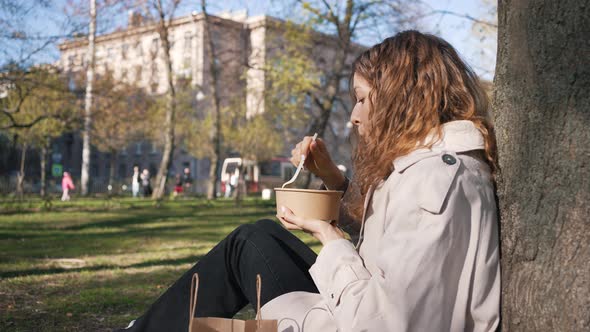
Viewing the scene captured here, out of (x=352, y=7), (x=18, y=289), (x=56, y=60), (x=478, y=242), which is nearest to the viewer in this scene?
(x=478, y=242)

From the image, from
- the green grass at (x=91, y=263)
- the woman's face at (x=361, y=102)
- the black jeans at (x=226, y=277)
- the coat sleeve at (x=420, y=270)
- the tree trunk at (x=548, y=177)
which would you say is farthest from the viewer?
the green grass at (x=91, y=263)

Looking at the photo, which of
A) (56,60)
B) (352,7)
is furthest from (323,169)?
(352,7)

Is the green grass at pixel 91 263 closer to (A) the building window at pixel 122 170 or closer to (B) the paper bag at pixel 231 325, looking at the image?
(B) the paper bag at pixel 231 325

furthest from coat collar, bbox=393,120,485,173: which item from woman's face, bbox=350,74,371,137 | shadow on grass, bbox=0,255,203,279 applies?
shadow on grass, bbox=0,255,203,279

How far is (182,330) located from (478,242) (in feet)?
4.19

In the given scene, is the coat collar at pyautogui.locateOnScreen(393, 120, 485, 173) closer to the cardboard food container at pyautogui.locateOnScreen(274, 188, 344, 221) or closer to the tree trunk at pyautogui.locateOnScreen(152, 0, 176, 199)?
the cardboard food container at pyautogui.locateOnScreen(274, 188, 344, 221)

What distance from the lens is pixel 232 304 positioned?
9.16 ft

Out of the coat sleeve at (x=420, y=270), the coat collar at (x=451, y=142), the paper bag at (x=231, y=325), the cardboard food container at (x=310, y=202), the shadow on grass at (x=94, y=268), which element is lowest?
the shadow on grass at (x=94, y=268)

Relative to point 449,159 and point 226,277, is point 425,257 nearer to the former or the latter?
point 449,159

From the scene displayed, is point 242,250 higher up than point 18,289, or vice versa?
point 242,250

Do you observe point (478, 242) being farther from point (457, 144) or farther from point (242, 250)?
point (242, 250)

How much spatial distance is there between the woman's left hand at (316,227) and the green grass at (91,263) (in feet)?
8.33

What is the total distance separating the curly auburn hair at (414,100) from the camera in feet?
7.27

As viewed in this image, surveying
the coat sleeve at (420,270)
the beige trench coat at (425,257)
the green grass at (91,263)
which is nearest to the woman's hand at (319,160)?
the beige trench coat at (425,257)
